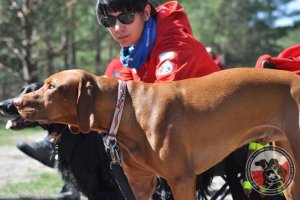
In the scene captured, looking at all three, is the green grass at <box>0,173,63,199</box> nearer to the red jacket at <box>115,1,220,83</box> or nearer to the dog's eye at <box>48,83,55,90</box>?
the red jacket at <box>115,1,220,83</box>

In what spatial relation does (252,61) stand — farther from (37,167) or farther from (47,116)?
(47,116)

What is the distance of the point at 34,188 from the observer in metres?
7.61

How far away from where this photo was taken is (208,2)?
107ft

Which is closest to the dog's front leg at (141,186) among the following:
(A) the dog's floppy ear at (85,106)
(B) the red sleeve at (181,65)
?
(A) the dog's floppy ear at (85,106)

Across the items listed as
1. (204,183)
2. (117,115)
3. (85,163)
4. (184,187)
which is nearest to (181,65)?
(117,115)

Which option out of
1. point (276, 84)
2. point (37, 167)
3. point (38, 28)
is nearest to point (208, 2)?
point (38, 28)

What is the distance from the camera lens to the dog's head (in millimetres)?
3217

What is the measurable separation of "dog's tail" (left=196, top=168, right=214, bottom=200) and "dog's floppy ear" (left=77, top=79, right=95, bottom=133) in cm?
160

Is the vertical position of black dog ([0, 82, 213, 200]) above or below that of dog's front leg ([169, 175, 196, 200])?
below

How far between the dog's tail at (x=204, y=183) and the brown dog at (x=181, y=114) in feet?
3.78

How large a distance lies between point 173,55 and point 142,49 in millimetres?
269

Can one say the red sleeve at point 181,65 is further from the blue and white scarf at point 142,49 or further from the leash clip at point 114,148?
the leash clip at point 114,148

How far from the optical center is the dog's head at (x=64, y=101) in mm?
3217

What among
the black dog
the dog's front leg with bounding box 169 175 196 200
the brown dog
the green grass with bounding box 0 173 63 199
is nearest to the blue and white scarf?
the brown dog
